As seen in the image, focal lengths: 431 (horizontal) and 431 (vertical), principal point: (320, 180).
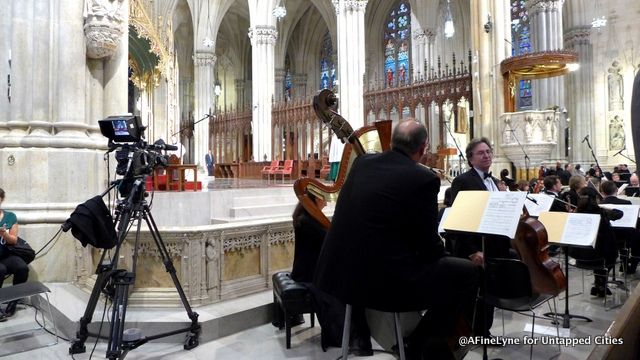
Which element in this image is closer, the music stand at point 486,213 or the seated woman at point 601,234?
the music stand at point 486,213

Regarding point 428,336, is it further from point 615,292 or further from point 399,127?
point 615,292

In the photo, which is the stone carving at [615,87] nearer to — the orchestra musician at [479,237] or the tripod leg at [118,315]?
the orchestra musician at [479,237]

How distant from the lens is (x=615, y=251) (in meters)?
4.36

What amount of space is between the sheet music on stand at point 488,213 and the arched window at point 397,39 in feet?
75.8

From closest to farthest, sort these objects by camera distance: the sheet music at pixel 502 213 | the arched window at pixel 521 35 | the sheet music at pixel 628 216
Answer: the sheet music at pixel 502 213, the sheet music at pixel 628 216, the arched window at pixel 521 35

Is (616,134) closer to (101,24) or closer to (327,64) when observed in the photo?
(327,64)

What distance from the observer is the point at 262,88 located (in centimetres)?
1919

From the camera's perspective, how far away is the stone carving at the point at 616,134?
17.1m

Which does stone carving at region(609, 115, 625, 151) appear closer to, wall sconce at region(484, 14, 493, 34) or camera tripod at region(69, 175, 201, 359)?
wall sconce at region(484, 14, 493, 34)

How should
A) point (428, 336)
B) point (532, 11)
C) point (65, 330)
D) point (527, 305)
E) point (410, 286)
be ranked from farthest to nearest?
1. point (532, 11)
2. point (65, 330)
3. point (527, 305)
4. point (428, 336)
5. point (410, 286)

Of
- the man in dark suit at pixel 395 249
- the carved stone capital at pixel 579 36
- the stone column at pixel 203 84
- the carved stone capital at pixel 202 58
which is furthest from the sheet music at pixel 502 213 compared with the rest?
the carved stone capital at pixel 202 58

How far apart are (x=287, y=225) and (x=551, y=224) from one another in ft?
8.27

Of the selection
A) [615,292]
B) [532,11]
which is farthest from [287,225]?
[532,11]

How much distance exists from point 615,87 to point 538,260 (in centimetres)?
1820
